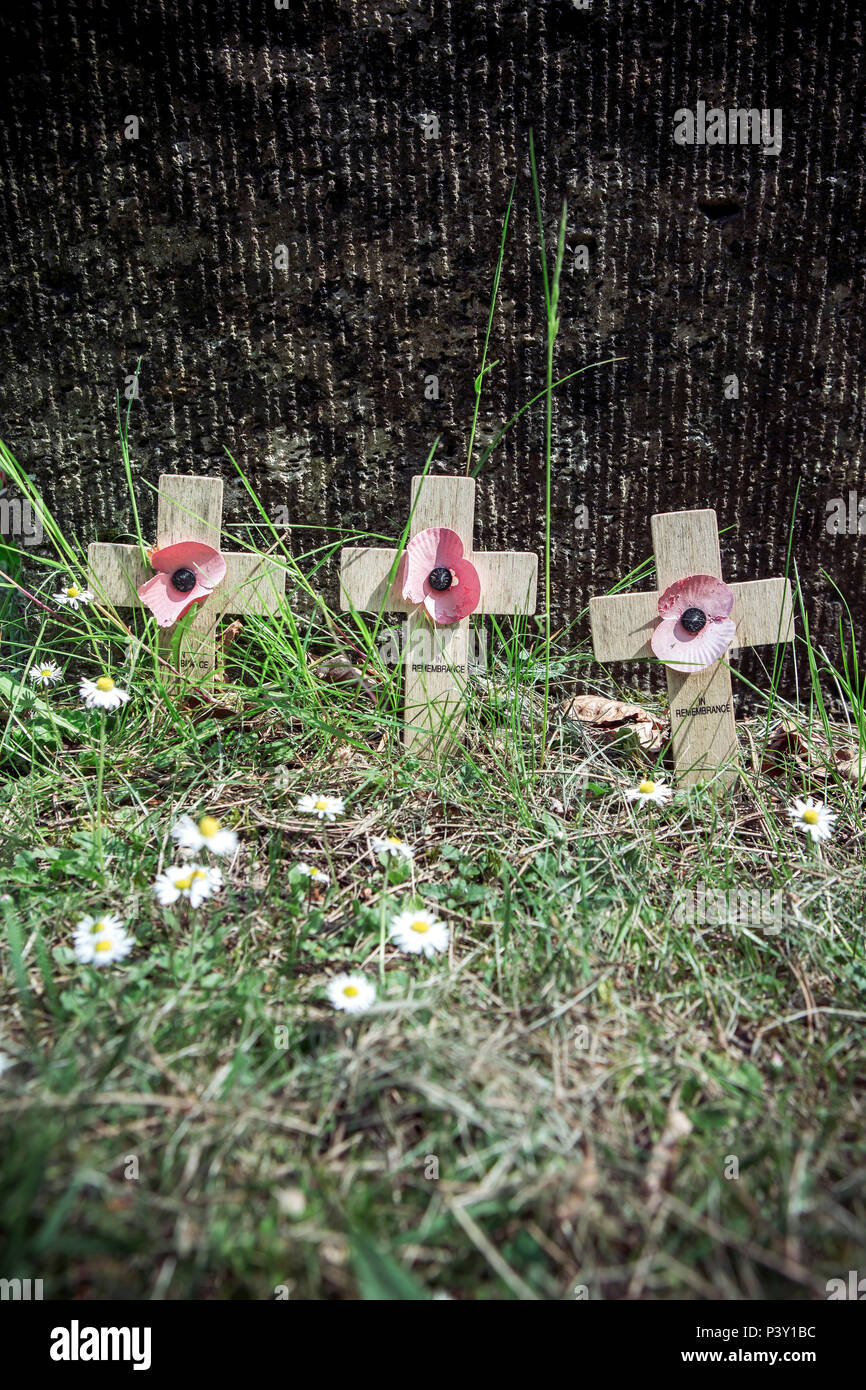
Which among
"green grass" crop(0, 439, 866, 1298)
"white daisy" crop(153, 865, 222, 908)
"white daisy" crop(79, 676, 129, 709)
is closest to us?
"green grass" crop(0, 439, 866, 1298)

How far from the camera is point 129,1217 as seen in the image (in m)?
0.88

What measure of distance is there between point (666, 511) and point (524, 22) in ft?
3.32

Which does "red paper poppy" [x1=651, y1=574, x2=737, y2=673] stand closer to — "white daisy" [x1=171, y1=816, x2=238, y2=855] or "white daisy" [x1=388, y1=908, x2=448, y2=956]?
"white daisy" [x1=388, y1=908, x2=448, y2=956]

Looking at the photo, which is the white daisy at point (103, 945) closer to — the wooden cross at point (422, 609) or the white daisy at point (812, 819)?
the wooden cross at point (422, 609)

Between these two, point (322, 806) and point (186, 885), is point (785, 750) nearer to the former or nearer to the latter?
point (322, 806)

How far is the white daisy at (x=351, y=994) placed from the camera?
45.6 inches

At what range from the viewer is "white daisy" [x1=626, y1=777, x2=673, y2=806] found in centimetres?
162

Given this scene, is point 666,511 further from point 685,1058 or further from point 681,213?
point 685,1058

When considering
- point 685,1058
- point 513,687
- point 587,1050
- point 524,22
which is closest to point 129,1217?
point 587,1050

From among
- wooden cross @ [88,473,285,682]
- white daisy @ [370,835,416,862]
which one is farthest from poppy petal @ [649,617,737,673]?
wooden cross @ [88,473,285,682]

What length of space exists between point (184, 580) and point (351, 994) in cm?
98

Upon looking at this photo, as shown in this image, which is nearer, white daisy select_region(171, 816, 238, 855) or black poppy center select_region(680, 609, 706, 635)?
white daisy select_region(171, 816, 238, 855)

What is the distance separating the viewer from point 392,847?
144 cm

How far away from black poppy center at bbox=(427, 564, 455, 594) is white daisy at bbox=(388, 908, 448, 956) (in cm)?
69
